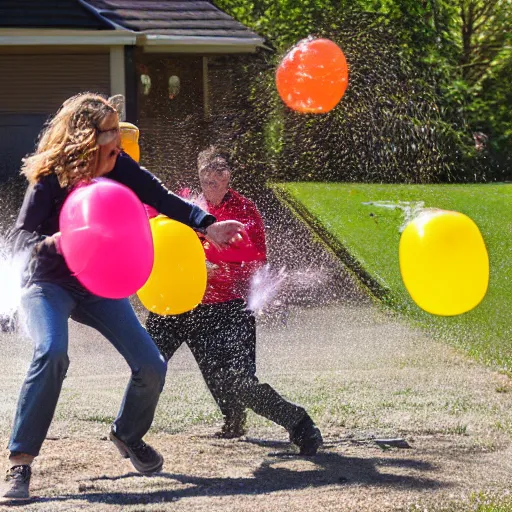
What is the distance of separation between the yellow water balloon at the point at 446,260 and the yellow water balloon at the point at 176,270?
0.97m

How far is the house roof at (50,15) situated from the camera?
1561 cm

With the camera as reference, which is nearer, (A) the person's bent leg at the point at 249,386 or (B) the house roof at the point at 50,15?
(A) the person's bent leg at the point at 249,386

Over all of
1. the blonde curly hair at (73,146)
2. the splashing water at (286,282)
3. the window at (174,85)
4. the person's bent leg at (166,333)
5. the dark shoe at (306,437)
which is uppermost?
the blonde curly hair at (73,146)

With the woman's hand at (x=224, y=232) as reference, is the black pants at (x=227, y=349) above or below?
below

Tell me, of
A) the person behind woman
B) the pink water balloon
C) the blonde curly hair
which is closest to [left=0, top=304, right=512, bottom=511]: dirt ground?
the person behind woman

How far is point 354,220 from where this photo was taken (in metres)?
13.0

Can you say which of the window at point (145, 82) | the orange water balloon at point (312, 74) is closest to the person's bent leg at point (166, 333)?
the orange water balloon at point (312, 74)

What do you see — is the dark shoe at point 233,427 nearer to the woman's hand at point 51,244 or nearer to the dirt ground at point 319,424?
the dirt ground at point 319,424

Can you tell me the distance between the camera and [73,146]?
15.1ft

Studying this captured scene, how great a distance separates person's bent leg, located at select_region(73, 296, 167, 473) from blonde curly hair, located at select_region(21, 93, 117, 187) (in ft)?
1.72

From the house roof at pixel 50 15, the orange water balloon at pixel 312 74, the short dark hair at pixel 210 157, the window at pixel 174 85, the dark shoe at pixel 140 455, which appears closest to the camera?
the dark shoe at pixel 140 455

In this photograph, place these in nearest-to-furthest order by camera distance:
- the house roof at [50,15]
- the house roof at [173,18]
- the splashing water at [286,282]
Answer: the splashing water at [286,282]
the house roof at [50,15]
the house roof at [173,18]

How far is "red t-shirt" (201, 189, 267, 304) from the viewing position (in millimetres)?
5453

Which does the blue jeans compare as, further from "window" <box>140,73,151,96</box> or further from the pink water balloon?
"window" <box>140,73,151,96</box>
